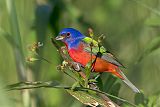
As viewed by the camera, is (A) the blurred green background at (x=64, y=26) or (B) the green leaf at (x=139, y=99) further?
(A) the blurred green background at (x=64, y=26)

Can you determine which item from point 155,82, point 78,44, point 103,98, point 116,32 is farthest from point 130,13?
point 103,98

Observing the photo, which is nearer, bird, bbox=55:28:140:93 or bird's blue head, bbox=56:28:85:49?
bird, bbox=55:28:140:93

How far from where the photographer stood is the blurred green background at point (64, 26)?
2.45 m

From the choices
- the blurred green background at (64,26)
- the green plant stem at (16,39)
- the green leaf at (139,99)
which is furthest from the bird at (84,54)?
the green leaf at (139,99)

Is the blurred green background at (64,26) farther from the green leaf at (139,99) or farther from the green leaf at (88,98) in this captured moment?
the green leaf at (88,98)

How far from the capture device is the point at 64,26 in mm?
3182

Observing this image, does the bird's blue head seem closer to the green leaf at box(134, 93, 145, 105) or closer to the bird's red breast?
the bird's red breast

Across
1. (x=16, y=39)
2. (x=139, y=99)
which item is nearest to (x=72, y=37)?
(x=16, y=39)

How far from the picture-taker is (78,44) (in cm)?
294

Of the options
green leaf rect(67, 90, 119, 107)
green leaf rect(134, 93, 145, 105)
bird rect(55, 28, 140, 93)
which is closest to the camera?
green leaf rect(67, 90, 119, 107)

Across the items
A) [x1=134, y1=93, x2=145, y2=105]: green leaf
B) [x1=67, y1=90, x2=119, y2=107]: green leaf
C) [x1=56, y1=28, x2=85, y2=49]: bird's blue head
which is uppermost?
[x1=56, y1=28, x2=85, y2=49]: bird's blue head

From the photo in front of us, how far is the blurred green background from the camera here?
2453 millimetres

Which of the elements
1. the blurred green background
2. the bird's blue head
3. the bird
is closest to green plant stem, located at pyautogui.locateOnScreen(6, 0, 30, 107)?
the blurred green background

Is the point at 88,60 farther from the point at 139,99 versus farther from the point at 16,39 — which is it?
Answer: the point at 139,99
